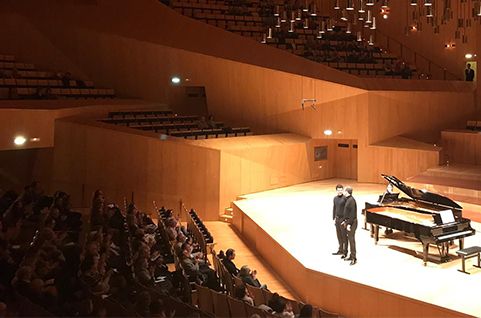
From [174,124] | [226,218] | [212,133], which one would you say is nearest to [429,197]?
[226,218]

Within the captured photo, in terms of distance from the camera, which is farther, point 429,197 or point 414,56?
point 414,56

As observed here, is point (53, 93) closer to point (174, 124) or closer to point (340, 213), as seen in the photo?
point (174, 124)

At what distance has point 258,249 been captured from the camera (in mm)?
8273

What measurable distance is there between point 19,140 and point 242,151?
3.74 metres

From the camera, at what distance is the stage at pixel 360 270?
5.52 m

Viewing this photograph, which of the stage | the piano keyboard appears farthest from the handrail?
the piano keyboard

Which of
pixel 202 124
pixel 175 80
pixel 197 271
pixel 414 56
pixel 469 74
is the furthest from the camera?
pixel 414 56

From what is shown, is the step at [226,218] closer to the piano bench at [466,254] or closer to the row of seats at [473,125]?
the piano bench at [466,254]

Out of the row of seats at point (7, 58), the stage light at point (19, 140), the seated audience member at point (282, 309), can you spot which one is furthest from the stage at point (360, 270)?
the row of seats at point (7, 58)

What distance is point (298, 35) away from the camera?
44.6 feet

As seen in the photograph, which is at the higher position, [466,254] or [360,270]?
[466,254]

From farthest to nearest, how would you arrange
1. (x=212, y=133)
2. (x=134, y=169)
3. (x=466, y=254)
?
(x=212, y=133), (x=134, y=169), (x=466, y=254)

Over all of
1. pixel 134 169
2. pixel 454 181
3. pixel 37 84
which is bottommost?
pixel 454 181

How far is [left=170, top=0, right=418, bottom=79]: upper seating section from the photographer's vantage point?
1245 cm
